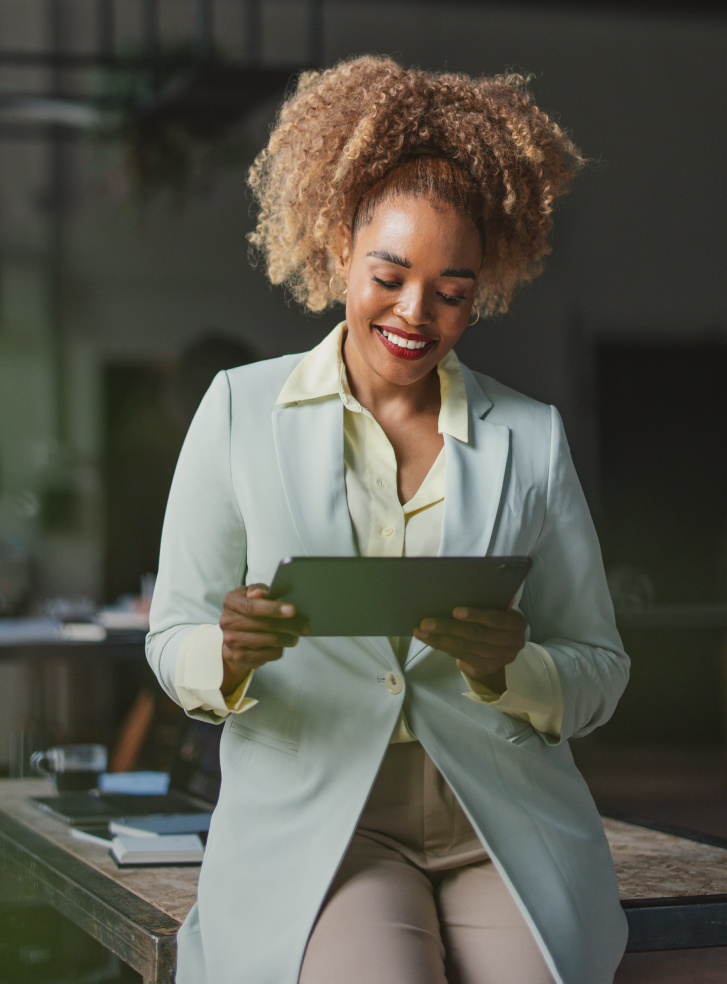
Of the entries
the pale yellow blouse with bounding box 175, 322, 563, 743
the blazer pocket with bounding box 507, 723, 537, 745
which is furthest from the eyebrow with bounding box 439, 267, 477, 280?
the blazer pocket with bounding box 507, 723, 537, 745

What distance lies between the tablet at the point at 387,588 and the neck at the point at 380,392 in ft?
1.32

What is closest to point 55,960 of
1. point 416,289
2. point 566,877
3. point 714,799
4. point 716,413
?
point 566,877

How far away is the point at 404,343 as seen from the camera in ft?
4.59

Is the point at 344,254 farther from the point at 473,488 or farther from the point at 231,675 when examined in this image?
the point at 231,675

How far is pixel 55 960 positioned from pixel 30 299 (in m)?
4.01

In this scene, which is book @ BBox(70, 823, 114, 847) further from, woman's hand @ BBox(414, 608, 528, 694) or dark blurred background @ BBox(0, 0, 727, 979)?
dark blurred background @ BBox(0, 0, 727, 979)

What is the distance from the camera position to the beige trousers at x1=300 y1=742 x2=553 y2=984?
116 centimetres

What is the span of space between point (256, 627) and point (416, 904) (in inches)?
14.3

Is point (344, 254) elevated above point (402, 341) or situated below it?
above

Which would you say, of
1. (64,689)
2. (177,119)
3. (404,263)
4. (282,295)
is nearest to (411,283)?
(404,263)

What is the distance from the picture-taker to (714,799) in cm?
450

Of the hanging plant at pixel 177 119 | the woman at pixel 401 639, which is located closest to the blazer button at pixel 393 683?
the woman at pixel 401 639

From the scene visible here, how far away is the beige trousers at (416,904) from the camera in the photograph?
1.16 meters

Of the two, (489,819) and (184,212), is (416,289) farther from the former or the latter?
(184,212)
